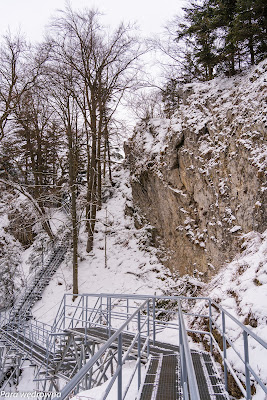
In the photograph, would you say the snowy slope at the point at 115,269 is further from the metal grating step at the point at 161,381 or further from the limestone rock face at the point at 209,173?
the metal grating step at the point at 161,381

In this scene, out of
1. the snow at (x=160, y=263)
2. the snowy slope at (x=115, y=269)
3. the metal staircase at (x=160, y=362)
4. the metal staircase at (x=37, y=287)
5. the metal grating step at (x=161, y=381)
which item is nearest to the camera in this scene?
the metal staircase at (x=160, y=362)

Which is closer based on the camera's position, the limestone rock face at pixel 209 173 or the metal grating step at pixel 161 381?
the metal grating step at pixel 161 381

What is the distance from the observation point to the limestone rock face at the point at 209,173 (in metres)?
9.50

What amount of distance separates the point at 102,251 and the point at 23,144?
9.74 meters

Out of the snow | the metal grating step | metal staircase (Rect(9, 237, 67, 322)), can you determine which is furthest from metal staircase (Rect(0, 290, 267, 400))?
metal staircase (Rect(9, 237, 67, 322))

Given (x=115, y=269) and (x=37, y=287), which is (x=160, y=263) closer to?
(x=115, y=269)

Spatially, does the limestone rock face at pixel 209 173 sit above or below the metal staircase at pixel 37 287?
above

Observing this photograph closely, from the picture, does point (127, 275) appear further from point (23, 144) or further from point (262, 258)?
point (23, 144)

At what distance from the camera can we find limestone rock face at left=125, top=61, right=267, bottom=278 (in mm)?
9500

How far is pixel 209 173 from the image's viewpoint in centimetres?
1137

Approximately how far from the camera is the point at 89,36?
1598cm

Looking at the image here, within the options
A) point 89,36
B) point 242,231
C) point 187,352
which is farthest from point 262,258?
point 89,36

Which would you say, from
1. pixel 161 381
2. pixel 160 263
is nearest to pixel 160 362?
pixel 161 381

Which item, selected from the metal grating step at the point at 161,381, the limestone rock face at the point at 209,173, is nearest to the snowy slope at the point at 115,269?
the limestone rock face at the point at 209,173
